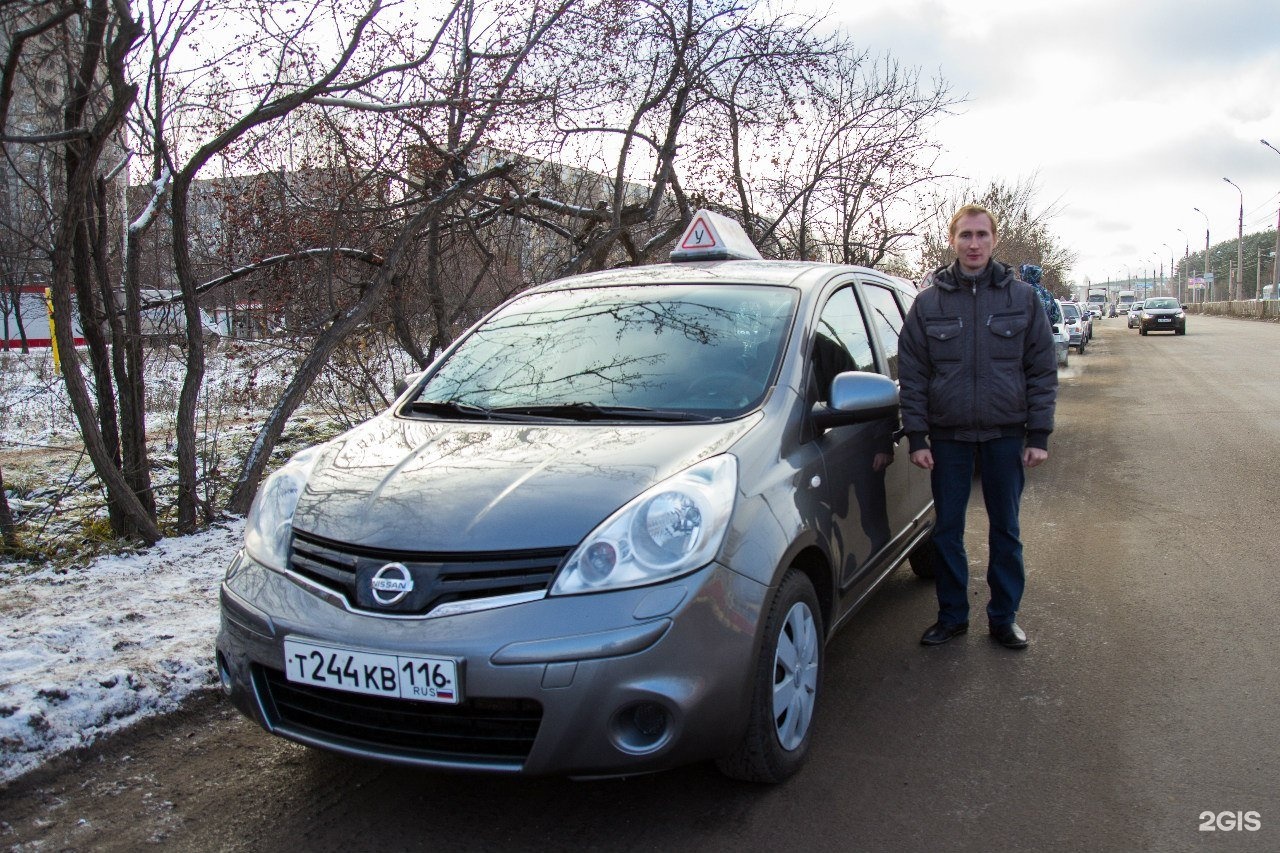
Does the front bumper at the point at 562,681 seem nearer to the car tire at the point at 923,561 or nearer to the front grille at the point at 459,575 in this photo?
the front grille at the point at 459,575

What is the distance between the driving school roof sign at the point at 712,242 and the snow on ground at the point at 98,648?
9.28 feet

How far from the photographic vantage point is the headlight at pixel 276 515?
9.50 ft

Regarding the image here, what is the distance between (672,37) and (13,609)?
721 cm

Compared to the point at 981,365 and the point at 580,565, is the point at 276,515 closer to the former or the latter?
the point at 580,565

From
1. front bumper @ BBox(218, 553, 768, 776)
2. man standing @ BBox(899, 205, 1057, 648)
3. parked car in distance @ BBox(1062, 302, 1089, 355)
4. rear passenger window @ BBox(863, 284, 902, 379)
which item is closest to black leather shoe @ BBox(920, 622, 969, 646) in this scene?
man standing @ BBox(899, 205, 1057, 648)

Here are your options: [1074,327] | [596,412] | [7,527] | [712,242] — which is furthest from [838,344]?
[1074,327]

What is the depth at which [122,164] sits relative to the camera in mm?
6363

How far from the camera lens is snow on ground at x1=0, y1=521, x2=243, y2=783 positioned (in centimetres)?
329

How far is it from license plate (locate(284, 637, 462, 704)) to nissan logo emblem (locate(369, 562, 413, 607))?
145mm

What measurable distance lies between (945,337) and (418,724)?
2.62 metres

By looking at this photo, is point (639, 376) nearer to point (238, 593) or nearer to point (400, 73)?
point (238, 593)

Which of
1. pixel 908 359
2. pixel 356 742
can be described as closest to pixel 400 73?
pixel 908 359

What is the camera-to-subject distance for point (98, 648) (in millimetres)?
3918

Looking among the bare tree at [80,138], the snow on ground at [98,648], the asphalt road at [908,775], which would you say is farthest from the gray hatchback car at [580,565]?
the bare tree at [80,138]
